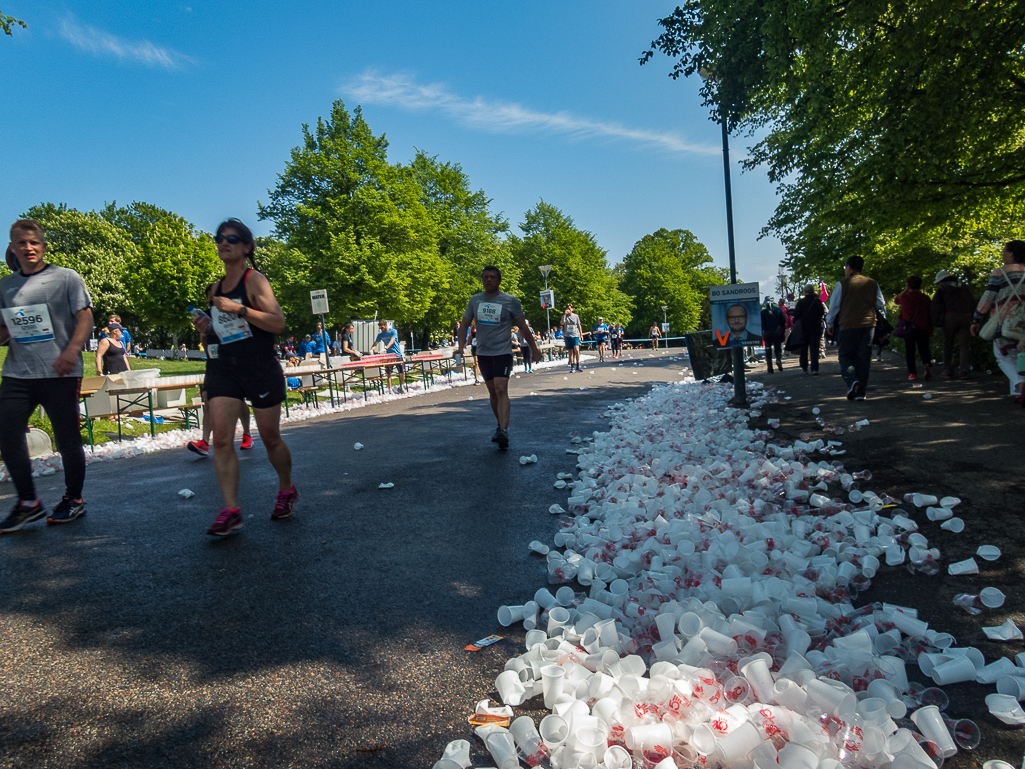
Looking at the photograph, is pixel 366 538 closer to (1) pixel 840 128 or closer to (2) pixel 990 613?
(2) pixel 990 613

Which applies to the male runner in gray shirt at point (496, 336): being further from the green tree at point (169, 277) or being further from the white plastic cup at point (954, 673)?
the green tree at point (169, 277)

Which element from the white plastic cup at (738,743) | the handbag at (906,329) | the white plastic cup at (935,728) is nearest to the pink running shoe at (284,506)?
the white plastic cup at (738,743)

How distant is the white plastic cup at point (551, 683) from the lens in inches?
89.5

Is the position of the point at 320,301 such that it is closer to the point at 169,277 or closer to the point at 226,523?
the point at 226,523

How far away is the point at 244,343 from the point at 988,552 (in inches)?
176

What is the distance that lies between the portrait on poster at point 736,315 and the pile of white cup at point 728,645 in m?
5.03

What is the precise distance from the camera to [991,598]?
2.85 metres

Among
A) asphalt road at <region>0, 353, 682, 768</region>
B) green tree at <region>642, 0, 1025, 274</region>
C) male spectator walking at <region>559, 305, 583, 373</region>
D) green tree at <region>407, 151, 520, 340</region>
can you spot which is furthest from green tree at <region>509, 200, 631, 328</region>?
asphalt road at <region>0, 353, 682, 768</region>

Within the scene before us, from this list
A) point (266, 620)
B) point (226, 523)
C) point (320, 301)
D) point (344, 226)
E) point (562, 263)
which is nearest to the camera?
point (266, 620)

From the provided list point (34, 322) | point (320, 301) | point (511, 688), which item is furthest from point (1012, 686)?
point (320, 301)

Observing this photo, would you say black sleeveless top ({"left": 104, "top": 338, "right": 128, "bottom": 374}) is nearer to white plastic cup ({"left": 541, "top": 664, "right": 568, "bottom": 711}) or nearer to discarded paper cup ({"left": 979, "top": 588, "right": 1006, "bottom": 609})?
white plastic cup ({"left": 541, "top": 664, "right": 568, "bottom": 711})

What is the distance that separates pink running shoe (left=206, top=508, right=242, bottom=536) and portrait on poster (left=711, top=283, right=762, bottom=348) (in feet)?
22.9

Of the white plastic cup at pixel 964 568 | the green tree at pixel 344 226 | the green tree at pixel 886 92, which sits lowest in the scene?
the white plastic cup at pixel 964 568

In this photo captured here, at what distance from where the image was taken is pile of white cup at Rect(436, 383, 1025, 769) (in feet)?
6.48
